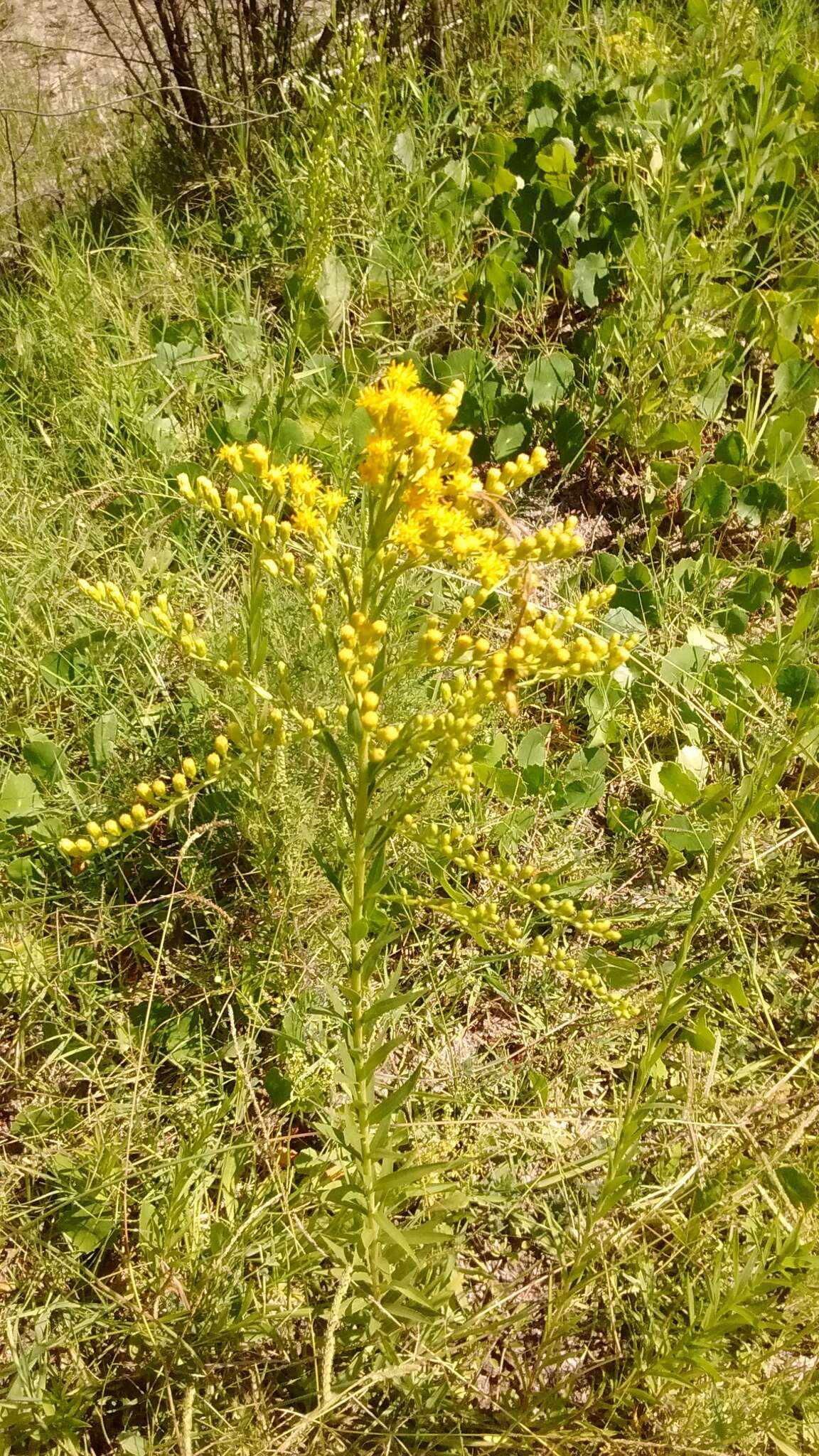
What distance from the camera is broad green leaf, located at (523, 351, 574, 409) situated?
7.93ft

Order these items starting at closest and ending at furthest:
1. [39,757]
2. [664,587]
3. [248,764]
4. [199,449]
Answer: [248,764], [39,757], [664,587], [199,449]

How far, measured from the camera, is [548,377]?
2.43m

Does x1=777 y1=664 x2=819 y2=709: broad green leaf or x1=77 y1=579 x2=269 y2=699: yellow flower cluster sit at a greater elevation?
x1=77 y1=579 x2=269 y2=699: yellow flower cluster

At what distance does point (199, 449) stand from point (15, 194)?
4.09 feet

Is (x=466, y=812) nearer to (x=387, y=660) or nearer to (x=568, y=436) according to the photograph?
(x=387, y=660)

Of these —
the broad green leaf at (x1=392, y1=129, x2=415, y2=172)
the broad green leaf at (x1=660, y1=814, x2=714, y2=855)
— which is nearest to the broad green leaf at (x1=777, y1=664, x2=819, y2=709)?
the broad green leaf at (x1=660, y1=814, x2=714, y2=855)

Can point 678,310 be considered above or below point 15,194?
below

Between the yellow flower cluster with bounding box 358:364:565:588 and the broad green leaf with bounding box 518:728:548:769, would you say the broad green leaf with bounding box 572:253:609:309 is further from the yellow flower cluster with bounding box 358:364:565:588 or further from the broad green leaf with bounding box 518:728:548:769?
the yellow flower cluster with bounding box 358:364:565:588

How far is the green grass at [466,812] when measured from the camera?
4.86ft

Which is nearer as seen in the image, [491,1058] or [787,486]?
[491,1058]

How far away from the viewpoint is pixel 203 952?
6.10ft

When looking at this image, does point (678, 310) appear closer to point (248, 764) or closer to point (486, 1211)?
point (248, 764)

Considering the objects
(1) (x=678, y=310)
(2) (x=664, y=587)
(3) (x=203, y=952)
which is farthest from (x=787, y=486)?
(3) (x=203, y=952)

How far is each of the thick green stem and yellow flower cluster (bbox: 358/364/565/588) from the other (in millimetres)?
238
